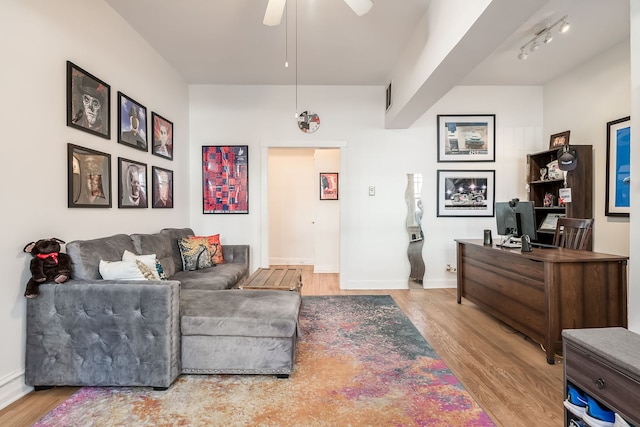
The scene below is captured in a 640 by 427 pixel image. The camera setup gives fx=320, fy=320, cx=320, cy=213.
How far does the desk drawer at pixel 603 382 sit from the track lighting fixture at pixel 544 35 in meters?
2.98

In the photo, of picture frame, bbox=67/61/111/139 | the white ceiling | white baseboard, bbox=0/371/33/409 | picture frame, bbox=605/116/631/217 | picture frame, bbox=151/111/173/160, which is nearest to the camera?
white baseboard, bbox=0/371/33/409

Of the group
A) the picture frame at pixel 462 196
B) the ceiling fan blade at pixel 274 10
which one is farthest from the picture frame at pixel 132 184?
the picture frame at pixel 462 196

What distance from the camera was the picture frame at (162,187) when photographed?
3.62 meters

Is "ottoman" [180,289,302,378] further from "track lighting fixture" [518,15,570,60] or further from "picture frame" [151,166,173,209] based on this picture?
"track lighting fixture" [518,15,570,60]

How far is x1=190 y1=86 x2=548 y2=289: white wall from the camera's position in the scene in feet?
15.1

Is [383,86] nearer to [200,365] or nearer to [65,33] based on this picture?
[65,33]

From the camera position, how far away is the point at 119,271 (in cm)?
220

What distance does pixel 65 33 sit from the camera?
2.33 metres

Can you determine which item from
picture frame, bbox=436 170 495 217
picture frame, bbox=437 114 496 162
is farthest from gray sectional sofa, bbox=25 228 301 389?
picture frame, bbox=437 114 496 162

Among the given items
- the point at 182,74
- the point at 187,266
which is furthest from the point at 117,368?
the point at 182,74

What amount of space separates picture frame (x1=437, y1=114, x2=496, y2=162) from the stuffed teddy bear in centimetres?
437

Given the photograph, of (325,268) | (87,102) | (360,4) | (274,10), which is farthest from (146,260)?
(325,268)

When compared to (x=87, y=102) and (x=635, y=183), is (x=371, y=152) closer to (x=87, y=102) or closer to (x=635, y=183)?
(x=87, y=102)

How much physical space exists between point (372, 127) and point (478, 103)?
156cm
